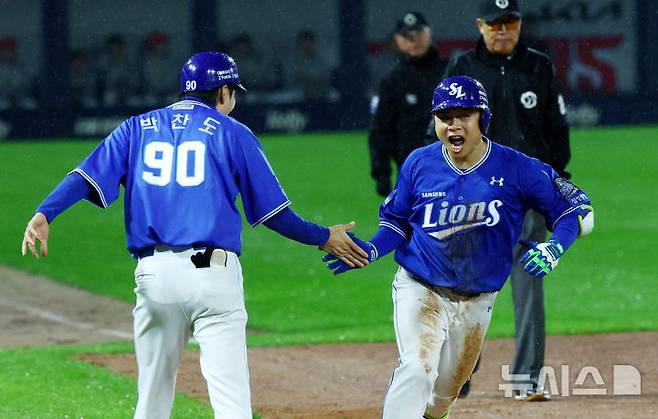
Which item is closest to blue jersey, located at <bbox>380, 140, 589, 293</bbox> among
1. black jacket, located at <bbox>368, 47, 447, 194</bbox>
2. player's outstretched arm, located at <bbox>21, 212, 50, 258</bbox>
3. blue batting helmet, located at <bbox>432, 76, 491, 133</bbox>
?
blue batting helmet, located at <bbox>432, 76, 491, 133</bbox>

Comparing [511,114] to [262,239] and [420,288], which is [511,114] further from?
[262,239]

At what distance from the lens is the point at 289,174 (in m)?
22.7

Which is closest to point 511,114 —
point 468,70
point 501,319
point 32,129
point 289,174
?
point 468,70

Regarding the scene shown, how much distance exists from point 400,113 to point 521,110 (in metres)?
2.13

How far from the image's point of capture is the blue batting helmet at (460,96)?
680 cm

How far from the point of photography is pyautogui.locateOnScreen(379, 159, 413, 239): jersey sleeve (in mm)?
6957

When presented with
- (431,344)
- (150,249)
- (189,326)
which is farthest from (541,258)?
(150,249)

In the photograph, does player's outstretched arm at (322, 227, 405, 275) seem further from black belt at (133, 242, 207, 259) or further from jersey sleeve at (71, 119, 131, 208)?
jersey sleeve at (71, 119, 131, 208)

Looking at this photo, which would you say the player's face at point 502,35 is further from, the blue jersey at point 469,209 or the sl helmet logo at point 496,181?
the sl helmet logo at point 496,181

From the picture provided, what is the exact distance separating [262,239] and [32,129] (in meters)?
11.7

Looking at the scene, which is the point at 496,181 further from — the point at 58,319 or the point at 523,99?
the point at 58,319

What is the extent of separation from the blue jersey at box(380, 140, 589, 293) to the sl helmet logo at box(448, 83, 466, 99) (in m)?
0.31

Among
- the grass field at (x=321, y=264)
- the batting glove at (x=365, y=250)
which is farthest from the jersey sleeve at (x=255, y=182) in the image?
the grass field at (x=321, y=264)

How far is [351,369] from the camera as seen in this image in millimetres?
9875
